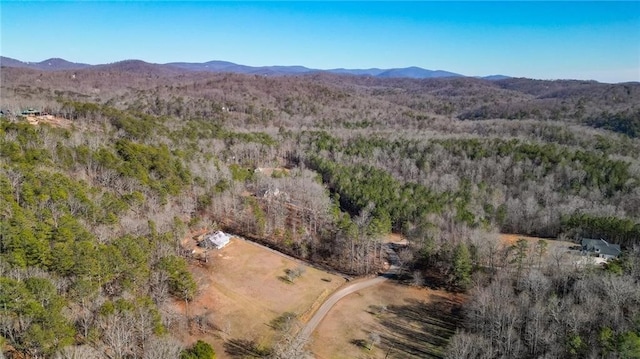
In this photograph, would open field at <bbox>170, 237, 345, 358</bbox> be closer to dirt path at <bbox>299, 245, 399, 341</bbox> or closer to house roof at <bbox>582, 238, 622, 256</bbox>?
dirt path at <bbox>299, 245, 399, 341</bbox>

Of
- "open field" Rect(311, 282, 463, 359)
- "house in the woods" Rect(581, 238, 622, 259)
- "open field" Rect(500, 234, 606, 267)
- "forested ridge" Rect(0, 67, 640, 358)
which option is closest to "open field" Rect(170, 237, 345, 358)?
"forested ridge" Rect(0, 67, 640, 358)

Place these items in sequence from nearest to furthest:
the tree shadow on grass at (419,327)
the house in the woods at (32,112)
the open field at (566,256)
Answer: the tree shadow on grass at (419,327) < the open field at (566,256) < the house in the woods at (32,112)

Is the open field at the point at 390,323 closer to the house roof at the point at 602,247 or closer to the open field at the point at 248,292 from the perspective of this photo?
the open field at the point at 248,292

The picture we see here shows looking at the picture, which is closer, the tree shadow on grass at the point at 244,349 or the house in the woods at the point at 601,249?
the tree shadow on grass at the point at 244,349

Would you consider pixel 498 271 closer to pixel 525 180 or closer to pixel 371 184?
pixel 371 184

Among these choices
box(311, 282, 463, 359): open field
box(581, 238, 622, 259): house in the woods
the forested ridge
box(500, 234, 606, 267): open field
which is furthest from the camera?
box(581, 238, 622, 259): house in the woods

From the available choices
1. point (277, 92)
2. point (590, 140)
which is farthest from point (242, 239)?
point (277, 92)

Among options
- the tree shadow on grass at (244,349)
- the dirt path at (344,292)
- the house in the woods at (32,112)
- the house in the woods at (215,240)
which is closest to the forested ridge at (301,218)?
the house in the woods at (32,112)

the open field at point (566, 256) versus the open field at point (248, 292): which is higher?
the open field at point (566, 256)
